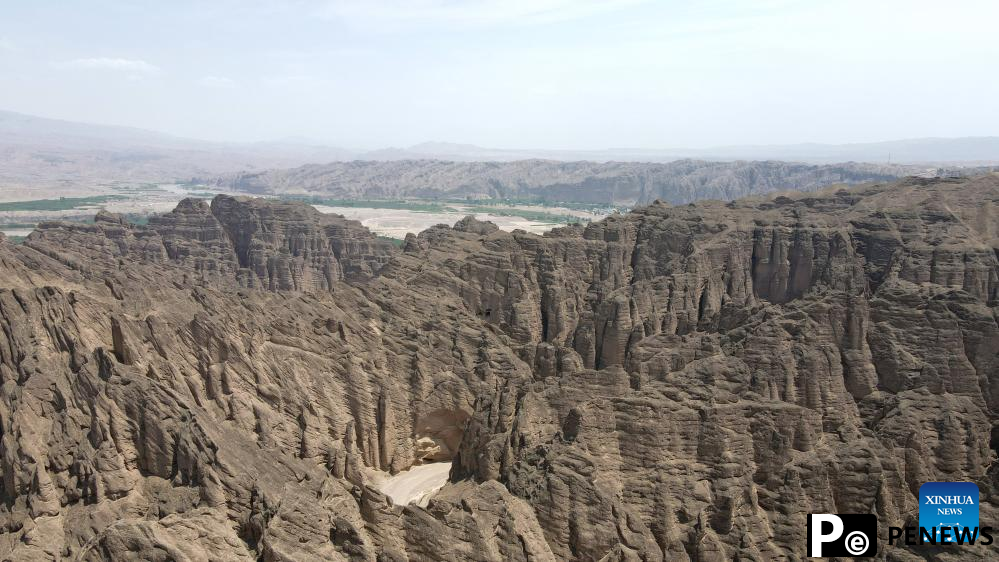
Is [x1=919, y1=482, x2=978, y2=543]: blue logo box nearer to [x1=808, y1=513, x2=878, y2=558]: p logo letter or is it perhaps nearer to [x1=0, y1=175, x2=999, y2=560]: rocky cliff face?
[x1=0, y1=175, x2=999, y2=560]: rocky cliff face

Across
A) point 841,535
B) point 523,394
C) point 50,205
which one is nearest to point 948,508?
point 841,535

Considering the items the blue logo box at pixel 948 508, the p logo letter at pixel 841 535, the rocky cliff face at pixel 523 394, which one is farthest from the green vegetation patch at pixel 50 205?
the blue logo box at pixel 948 508

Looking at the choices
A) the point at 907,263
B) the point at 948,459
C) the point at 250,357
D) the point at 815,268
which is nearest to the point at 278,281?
the point at 250,357

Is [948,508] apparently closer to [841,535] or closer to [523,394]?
[841,535]

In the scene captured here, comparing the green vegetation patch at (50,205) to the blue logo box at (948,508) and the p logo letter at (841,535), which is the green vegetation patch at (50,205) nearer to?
the p logo letter at (841,535)

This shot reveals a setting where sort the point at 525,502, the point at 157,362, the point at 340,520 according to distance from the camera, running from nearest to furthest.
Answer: the point at 340,520 < the point at 525,502 < the point at 157,362

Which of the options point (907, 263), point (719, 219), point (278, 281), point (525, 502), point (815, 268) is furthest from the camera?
point (278, 281)

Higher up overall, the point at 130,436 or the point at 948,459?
the point at 130,436

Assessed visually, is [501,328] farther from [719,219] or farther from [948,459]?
[948,459]
